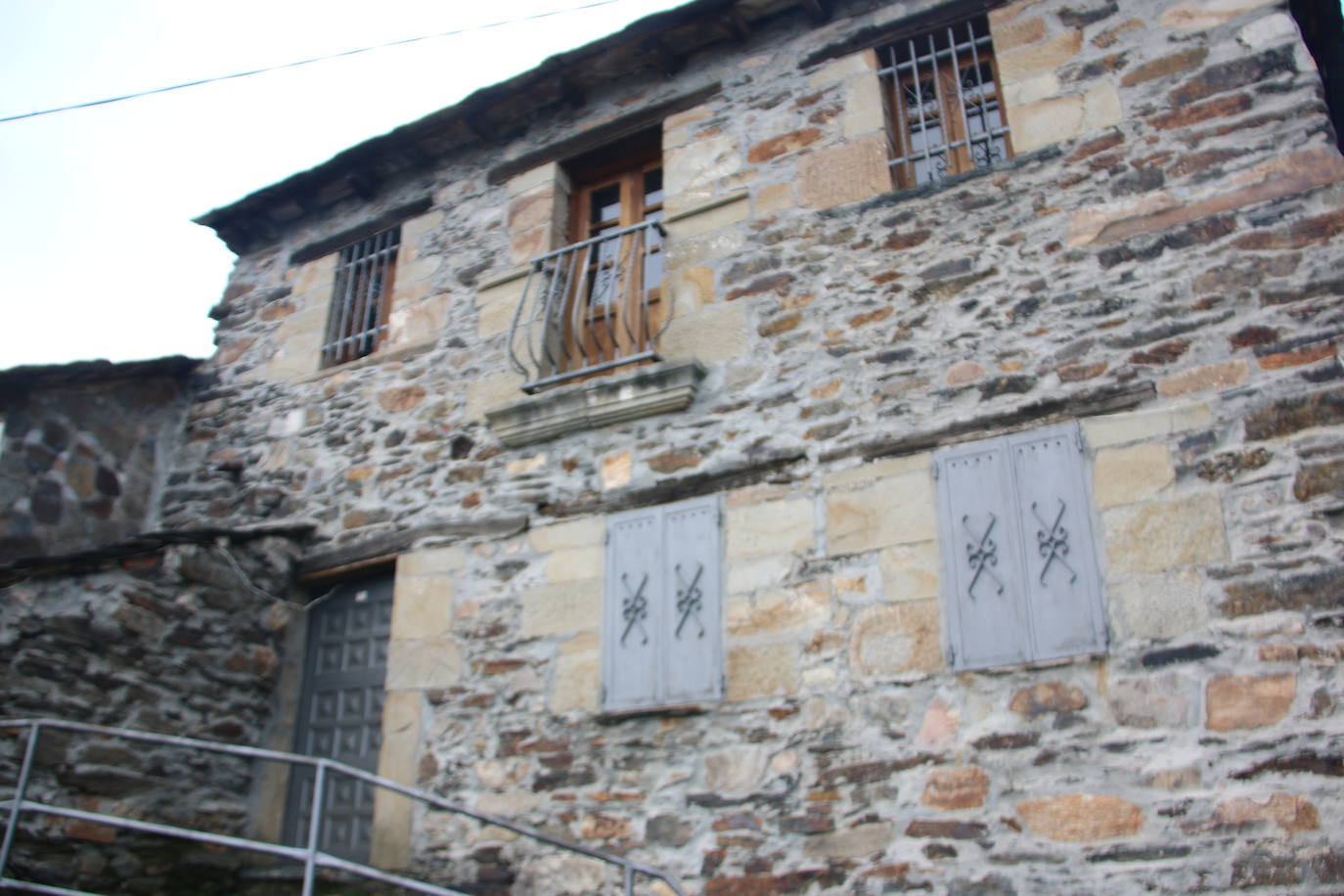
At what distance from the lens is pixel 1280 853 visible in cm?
360

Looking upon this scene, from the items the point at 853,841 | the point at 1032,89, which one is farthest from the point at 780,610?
the point at 1032,89

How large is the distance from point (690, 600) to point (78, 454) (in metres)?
4.04

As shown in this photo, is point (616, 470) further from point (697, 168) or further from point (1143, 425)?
point (1143, 425)

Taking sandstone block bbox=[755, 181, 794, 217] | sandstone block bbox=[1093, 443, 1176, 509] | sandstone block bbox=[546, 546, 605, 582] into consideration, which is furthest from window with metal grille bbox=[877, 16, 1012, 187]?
sandstone block bbox=[546, 546, 605, 582]

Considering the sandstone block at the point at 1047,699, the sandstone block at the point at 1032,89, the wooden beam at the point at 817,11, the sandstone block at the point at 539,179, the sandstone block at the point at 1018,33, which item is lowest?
the sandstone block at the point at 1047,699

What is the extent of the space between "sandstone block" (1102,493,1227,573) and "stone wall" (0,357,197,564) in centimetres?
558

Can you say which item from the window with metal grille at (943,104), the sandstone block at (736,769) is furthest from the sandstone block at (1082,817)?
the window with metal grille at (943,104)

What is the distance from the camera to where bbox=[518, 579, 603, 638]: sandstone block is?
17.2 feet

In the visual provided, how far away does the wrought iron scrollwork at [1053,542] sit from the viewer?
14.0 feet

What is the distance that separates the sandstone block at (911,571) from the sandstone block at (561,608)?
137 centimetres

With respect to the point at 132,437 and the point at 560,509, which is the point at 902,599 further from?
the point at 132,437

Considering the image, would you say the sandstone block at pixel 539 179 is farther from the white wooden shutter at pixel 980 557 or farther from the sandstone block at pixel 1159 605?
the sandstone block at pixel 1159 605

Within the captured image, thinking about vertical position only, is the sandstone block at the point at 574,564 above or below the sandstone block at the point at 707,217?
below

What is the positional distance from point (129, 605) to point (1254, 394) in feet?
16.3
